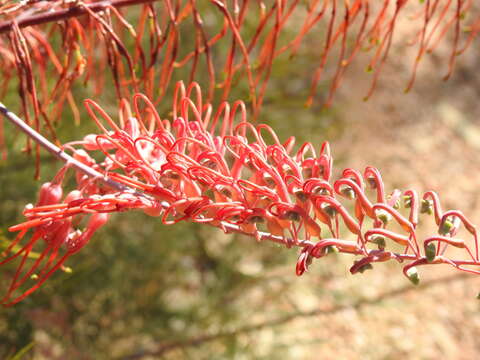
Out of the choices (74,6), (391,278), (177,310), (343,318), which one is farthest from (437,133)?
(74,6)

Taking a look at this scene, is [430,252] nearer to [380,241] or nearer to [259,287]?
[380,241]

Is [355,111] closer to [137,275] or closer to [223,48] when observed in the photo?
[223,48]

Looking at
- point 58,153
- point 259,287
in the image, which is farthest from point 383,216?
point 259,287

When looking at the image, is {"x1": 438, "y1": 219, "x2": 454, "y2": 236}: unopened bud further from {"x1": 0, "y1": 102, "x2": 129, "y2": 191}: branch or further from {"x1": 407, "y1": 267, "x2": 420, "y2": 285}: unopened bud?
{"x1": 0, "y1": 102, "x2": 129, "y2": 191}: branch

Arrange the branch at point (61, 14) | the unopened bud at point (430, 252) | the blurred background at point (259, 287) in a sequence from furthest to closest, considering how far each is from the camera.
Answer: the blurred background at point (259, 287), the branch at point (61, 14), the unopened bud at point (430, 252)

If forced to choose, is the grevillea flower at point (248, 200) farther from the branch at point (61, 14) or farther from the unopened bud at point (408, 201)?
the branch at point (61, 14)

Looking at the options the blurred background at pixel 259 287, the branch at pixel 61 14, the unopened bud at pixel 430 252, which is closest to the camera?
the unopened bud at pixel 430 252

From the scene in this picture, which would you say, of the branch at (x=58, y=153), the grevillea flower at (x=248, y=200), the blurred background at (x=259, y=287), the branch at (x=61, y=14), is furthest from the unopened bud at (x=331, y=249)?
the blurred background at (x=259, y=287)

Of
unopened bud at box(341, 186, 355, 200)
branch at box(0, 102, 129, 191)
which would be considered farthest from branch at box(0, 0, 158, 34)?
unopened bud at box(341, 186, 355, 200)
